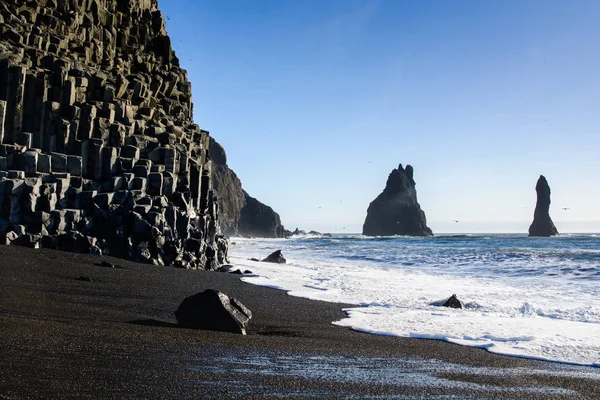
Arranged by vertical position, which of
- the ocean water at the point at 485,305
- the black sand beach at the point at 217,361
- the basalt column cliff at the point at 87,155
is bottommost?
the ocean water at the point at 485,305

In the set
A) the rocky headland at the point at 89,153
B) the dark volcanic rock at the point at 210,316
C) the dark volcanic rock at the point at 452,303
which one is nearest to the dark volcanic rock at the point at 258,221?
the rocky headland at the point at 89,153

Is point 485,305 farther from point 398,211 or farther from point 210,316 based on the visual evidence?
point 398,211

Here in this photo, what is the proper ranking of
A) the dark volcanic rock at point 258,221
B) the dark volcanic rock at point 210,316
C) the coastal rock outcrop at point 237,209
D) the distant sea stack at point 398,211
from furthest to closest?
the distant sea stack at point 398,211
the dark volcanic rock at point 258,221
the coastal rock outcrop at point 237,209
the dark volcanic rock at point 210,316

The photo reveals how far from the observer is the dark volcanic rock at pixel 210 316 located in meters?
7.53

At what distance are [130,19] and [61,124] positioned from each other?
10.3 m

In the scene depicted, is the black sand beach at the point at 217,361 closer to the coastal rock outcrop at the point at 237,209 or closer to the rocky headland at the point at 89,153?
the rocky headland at the point at 89,153

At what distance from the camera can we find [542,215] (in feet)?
424

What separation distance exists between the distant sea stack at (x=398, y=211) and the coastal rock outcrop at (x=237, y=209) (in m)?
35.2

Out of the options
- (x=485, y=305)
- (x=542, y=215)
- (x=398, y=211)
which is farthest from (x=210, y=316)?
(x=398, y=211)

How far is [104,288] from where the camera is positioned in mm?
10938

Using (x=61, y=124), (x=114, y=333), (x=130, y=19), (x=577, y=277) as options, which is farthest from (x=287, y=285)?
(x=130, y=19)

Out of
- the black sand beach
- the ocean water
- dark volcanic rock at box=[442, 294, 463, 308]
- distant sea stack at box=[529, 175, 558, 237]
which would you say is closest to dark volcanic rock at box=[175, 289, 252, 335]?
the black sand beach

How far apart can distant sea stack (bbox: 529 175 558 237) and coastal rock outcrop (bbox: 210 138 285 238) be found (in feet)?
198

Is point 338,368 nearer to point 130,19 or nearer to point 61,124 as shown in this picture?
point 61,124
